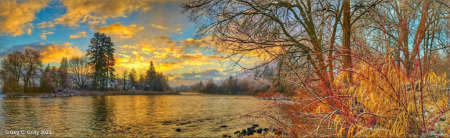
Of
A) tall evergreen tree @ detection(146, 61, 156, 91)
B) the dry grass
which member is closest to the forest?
the dry grass

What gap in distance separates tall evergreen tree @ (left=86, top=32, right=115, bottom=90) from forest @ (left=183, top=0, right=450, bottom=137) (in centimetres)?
3653

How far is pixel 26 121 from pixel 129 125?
412cm

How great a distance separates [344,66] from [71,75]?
39579 mm

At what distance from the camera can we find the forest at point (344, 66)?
3.35 meters

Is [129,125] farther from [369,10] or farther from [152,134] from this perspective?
[369,10]

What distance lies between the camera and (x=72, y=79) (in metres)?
34.9

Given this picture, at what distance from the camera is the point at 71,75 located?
116 feet

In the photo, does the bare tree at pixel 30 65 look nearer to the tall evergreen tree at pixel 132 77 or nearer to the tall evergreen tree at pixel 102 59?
the tall evergreen tree at pixel 102 59

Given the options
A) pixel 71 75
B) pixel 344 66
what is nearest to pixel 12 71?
pixel 71 75

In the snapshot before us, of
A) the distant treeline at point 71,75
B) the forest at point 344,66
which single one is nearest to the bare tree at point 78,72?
the distant treeline at point 71,75

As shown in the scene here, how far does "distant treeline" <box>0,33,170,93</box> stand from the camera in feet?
89.9

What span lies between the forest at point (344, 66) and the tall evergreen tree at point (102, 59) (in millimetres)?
36528

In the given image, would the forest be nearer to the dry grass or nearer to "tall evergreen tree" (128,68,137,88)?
the dry grass

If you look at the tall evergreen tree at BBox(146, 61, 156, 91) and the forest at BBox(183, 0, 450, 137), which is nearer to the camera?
the forest at BBox(183, 0, 450, 137)
